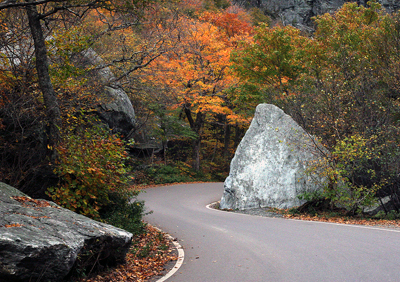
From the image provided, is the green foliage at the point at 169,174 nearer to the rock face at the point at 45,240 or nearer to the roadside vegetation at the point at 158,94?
the roadside vegetation at the point at 158,94

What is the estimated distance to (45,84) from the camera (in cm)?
862

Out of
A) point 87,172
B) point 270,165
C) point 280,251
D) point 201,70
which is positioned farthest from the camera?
point 201,70

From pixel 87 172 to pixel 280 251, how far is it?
4.82m

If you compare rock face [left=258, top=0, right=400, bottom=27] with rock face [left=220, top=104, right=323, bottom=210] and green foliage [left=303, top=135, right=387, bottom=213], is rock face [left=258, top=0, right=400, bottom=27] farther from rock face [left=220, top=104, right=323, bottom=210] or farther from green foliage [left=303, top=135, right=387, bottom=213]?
green foliage [left=303, top=135, right=387, bottom=213]

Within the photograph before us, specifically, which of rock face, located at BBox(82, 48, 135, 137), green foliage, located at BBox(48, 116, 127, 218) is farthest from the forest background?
rock face, located at BBox(82, 48, 135, 137)

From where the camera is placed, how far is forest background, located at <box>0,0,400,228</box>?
8.64m

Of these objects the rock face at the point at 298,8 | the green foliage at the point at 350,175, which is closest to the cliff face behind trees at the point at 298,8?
the rock face at the point at 298,8

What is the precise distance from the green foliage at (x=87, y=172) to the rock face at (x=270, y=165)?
8.35 m

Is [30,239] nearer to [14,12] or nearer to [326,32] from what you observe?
Answer: [14,12]

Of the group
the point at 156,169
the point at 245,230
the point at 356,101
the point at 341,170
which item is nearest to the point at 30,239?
the point at 245,230

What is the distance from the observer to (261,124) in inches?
683

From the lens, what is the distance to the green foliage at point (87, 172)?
8.00 m

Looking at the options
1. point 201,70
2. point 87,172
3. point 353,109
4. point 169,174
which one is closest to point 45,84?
point 87,172

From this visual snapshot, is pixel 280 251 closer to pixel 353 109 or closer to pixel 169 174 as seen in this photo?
pixel 353 109
